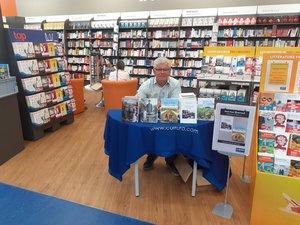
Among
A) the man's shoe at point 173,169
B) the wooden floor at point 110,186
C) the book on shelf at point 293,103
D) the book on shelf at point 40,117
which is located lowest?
the wooden floor at point 110,186

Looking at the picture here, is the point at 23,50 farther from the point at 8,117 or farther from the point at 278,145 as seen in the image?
the point at 278,145

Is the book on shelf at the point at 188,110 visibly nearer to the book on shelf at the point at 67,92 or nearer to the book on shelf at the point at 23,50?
the book on shelf at the point at 23,50

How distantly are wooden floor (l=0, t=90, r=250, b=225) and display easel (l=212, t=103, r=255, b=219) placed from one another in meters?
0.71

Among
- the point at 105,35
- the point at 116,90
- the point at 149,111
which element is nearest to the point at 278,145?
the point at 149,111

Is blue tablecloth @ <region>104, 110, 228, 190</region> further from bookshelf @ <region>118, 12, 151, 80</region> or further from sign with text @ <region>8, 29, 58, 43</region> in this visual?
bookshelf @ <region>118, 12, 151, 80</region>

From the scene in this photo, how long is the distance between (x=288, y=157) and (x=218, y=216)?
87cm

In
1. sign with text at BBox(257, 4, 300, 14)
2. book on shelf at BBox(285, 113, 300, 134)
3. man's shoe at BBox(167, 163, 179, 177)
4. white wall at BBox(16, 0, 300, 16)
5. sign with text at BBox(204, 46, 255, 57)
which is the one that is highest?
white wall at BBox(16, 0, 300, 16)

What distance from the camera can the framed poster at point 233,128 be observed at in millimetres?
2041

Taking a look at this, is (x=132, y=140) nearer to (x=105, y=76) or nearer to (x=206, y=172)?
(x=206, y=172)

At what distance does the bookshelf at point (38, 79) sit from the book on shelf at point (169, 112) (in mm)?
2587

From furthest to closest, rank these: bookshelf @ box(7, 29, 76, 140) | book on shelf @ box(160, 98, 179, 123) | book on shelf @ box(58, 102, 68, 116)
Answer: book on shelf @ box(58, 102, 68, 116), bookshelf @ box(7, 29, 76, 140), book on shelf @ box(160, 98, 179, 123)

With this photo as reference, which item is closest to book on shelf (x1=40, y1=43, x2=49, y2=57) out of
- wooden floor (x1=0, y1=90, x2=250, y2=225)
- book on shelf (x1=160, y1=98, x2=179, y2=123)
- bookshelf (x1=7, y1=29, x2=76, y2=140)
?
bookshelf (x1=7, y1=29, x2=76, y2=140)

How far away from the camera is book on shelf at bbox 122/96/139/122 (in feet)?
7.73

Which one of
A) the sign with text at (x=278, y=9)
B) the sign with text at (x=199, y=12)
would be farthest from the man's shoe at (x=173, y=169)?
the sign with text at (x=278, y=9)
